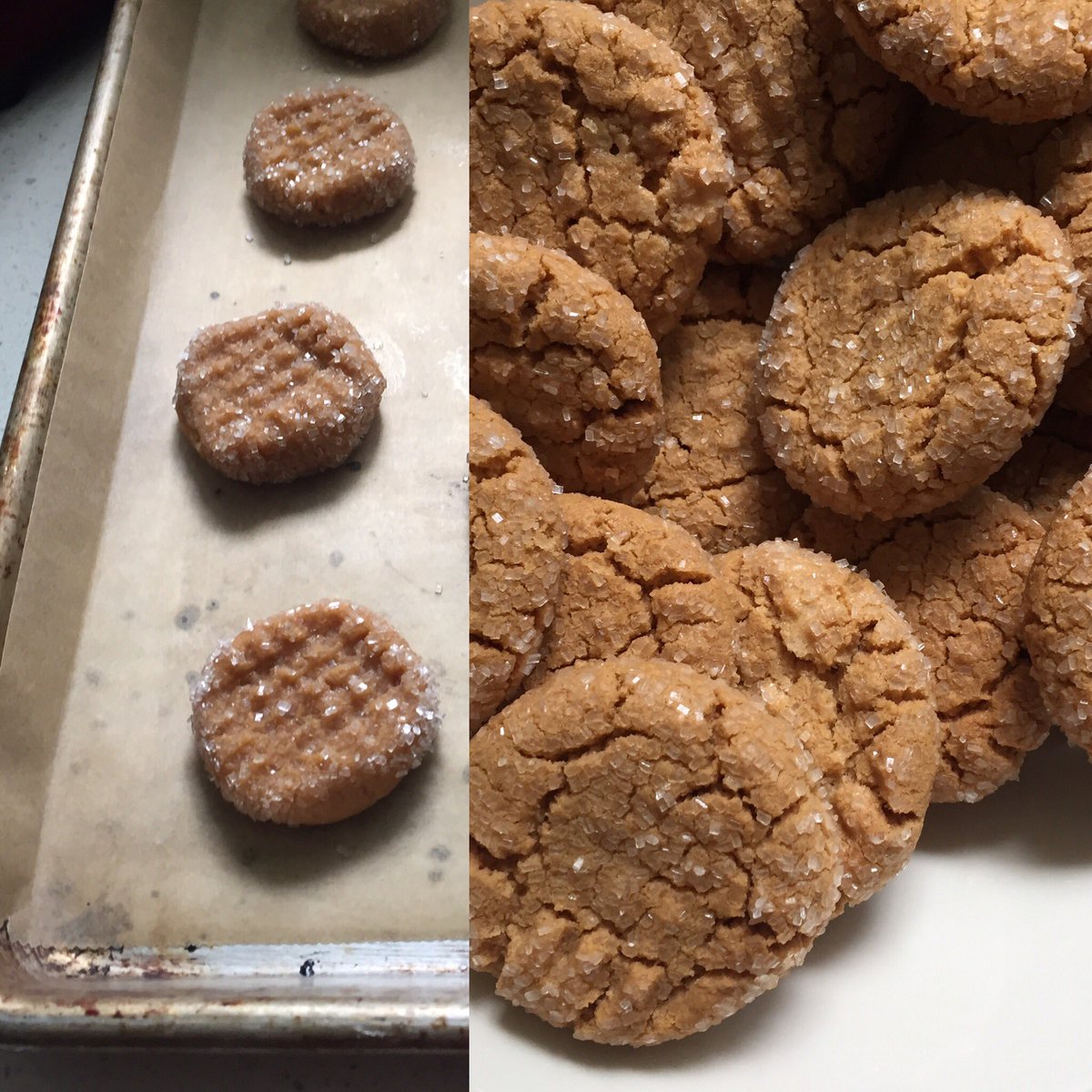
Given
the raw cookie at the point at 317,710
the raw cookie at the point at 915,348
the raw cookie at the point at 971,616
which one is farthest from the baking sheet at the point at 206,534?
the raw cookie at the point at 971,616

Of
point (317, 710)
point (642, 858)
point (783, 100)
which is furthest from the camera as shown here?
point (783, 100)

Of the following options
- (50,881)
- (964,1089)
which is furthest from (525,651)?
(964,1089)

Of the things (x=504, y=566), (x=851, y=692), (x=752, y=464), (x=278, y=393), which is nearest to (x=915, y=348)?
(x=752, y=464)

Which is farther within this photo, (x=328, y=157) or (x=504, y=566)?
(x=328, y=157)

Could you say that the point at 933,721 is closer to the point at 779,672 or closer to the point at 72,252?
the point at 779,672

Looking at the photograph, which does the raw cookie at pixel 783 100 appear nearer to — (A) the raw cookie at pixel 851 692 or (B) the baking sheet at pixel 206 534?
(B) the baking sheet at pixel 206 534

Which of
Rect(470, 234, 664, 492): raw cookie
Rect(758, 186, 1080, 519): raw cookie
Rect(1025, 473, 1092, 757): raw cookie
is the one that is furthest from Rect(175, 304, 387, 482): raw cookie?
Rect(1025, 473, 1092, 757): raw cookie

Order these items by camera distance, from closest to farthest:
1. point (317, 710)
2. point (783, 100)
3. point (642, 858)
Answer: point (642, 858)
point (317, 710)
point (783, 100)

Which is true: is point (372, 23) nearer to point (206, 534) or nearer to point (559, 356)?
point (559, 356)
